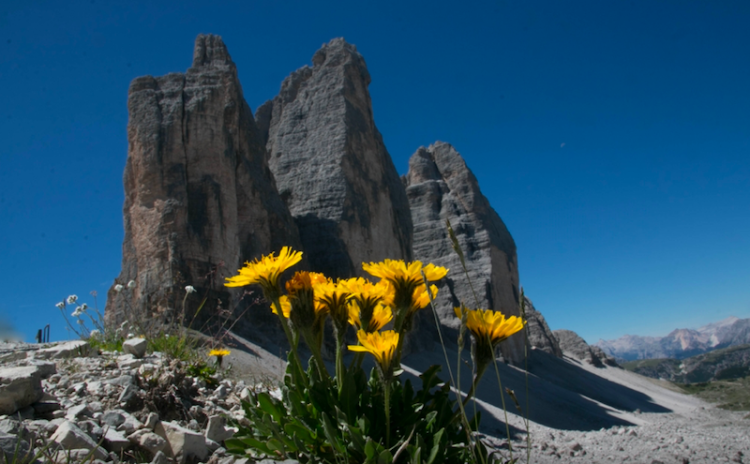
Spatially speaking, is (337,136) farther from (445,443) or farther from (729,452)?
(445,443)

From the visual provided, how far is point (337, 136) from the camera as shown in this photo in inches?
923

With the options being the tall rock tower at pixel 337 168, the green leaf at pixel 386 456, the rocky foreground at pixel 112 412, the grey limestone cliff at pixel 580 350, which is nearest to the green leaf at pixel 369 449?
the green leaf at pixel 386 456

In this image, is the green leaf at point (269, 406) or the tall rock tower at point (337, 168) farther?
the tall rock tower at point (337, 168)

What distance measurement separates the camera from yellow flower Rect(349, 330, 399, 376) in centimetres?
173

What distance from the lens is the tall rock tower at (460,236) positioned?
34.5 m

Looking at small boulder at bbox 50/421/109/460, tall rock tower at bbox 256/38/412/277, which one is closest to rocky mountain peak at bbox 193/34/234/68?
tall rock tower at bbox 256/38/412/277

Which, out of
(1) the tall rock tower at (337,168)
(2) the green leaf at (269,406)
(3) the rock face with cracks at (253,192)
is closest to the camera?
(2) the green leaf at (269,406)

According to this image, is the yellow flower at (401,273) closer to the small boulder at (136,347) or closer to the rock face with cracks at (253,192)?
the small boulder at (136,347)

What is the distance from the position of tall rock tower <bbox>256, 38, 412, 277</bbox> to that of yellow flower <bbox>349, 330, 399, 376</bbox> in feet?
59.6

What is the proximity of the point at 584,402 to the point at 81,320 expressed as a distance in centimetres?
2722

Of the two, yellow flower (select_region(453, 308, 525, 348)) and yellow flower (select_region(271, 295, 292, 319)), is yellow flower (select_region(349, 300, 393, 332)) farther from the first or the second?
yellow flower (select_region(453, 308, 525, 348))

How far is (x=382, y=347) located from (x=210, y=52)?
19904mm

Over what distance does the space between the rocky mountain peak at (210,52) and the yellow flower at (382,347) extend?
1895 centimetres

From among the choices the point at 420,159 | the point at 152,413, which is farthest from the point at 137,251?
the point at 420,159
